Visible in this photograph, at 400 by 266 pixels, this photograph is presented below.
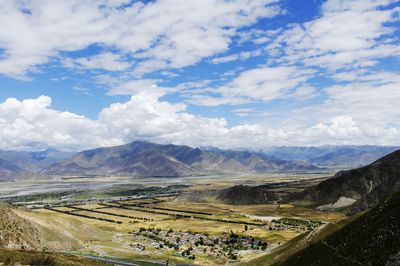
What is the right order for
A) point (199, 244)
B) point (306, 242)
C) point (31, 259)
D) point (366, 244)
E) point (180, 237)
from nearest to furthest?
point (366, 244)
point (306, 242)
point (31, 259)
point (199, 244)
point (180, 237)

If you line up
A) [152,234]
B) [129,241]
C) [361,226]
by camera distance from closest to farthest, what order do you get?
1. [361,226]
2. [129,241]
3. [152,234]

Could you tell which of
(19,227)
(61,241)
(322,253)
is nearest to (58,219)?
(61,241)

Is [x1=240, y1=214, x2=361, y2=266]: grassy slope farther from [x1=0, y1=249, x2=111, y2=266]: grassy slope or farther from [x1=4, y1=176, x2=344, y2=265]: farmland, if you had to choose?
[x1=0, y1=249, x2=111, y2=266]: grassy slope

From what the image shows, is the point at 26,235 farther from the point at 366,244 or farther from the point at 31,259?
the point at 366,244

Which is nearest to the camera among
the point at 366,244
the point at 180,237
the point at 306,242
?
the point at 366,244

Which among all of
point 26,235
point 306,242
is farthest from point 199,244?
point 306,242

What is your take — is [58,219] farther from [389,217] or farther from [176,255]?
[389,217]

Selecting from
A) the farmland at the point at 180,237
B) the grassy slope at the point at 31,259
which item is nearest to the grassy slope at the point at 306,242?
the farmland at the point at 180,237
